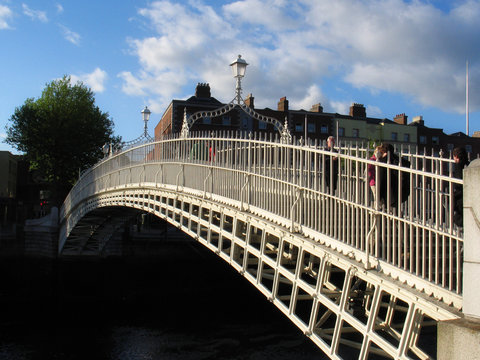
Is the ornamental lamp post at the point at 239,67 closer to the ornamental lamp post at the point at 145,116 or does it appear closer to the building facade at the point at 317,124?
the ornamental lamp post at the point at 145,116

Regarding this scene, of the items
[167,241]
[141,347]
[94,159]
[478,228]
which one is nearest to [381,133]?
[94,159]

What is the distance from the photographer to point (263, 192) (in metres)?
8.39

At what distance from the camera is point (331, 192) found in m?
6.45

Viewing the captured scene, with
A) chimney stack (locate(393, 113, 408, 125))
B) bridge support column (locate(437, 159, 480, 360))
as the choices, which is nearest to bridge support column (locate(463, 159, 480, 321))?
bridge support column (locate(437, 159, 480, 360))

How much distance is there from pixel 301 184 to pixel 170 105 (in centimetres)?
3686

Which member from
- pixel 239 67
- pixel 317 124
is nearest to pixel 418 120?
pixel 317 124

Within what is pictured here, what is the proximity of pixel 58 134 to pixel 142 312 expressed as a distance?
21.9 m

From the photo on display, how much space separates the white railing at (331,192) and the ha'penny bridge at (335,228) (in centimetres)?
2

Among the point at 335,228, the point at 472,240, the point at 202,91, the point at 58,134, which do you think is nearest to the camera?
the point at 472,240

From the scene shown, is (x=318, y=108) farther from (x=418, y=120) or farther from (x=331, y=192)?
(x=331, y=192)

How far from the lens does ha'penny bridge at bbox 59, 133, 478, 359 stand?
4.82m

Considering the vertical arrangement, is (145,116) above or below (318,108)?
below

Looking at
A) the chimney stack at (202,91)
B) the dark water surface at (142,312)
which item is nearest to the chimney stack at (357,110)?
the chimney stack at (202,91)

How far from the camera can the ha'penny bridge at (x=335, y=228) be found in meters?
4.82
